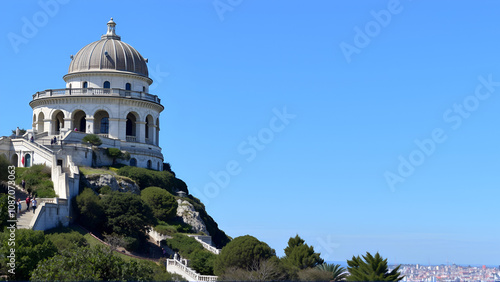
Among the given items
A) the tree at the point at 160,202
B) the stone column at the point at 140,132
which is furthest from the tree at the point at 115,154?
the tree at the point at 160,202

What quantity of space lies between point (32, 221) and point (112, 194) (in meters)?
9.26

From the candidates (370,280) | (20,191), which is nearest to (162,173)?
(20,191)

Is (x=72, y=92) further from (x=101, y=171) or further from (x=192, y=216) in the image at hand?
(x=192, y=216)

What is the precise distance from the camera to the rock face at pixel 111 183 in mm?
62975

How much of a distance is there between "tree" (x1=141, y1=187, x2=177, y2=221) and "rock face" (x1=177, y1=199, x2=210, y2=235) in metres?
2.00

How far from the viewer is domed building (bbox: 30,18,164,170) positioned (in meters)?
74.1

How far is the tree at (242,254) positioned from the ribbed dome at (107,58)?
28899 millimetres

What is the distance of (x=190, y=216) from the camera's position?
226ft

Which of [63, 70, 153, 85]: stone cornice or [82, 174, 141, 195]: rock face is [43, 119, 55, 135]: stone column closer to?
[63, 70, 153, 85]: stone cornice

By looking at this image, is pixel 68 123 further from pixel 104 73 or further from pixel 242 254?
pixel 242 254

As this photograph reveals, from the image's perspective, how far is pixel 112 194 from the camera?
60.9 m

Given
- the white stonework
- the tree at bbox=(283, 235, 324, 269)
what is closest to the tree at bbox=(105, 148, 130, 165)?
the white stonework

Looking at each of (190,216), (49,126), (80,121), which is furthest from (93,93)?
(190,216)

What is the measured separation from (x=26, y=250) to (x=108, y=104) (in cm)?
3062
